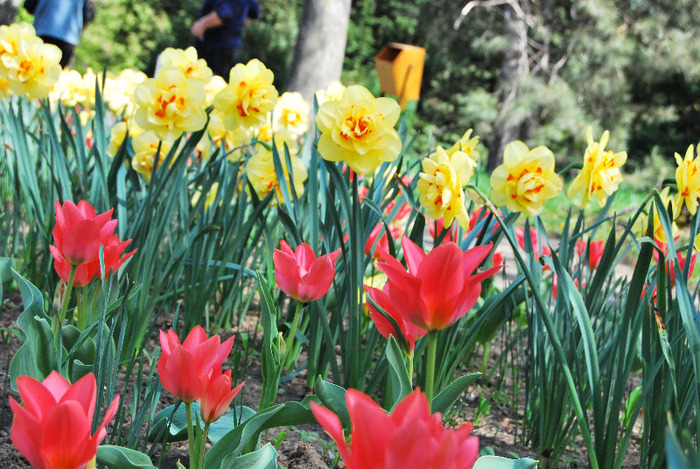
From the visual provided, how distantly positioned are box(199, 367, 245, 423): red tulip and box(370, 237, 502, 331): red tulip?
0.20m

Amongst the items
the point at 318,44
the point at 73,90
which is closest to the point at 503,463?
the point at 73,90

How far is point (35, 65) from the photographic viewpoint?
175 cm

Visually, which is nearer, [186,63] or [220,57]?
[186,63]

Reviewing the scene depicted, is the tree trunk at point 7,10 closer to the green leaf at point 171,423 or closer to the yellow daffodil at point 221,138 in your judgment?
the yellow daffodil at point 221,138

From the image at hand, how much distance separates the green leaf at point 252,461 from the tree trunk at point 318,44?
501cm

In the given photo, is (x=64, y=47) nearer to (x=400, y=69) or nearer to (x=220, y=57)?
(x=220, y=57)

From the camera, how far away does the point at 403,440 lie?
45cm

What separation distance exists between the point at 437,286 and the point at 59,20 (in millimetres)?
4627

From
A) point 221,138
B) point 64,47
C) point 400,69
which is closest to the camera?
point 221,138

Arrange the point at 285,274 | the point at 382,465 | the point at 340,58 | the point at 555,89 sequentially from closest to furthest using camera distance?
the point at 382,465
the point at 285,274
the point at 340,58
the point at 555,89

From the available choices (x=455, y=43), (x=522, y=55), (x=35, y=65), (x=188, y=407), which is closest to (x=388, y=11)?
(x=455, y=43)

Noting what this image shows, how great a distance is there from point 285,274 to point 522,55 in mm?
9738

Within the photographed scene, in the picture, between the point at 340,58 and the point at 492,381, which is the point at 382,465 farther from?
the point at 340,58

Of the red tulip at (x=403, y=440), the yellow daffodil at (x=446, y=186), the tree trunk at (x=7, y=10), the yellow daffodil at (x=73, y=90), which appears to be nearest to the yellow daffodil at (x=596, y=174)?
the yellow daffodil at (x=446, y=186)
